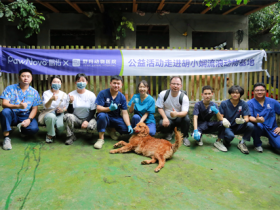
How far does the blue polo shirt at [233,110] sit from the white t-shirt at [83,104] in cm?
249

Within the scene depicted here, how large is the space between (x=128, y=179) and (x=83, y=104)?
1.82 m

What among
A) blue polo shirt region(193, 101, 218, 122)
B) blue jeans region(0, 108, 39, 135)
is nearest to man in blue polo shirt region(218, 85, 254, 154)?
blue polo shirt region(193, 101, 218, 122)

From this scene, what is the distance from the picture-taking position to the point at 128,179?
2.59 metres

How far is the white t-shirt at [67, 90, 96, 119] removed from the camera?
384 centimetres

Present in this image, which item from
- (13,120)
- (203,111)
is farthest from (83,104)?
(203,111)

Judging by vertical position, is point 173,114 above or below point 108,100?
below

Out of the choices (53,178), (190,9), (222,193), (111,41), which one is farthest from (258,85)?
(111,41)

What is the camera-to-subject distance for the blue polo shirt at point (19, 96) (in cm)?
365

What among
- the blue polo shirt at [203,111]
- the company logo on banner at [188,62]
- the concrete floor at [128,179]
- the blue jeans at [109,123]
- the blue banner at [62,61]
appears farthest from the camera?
the company logo on banner at [188,62]

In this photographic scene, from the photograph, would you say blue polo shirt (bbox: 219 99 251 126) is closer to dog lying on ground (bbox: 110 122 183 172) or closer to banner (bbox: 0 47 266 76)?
dog lying on ground (bbox: 110 122 183 172)

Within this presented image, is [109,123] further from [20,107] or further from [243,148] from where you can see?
[243,148]

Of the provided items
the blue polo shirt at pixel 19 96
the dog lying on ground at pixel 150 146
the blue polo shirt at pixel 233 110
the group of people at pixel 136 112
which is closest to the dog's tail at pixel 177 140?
the dog lying on ground at pixel 150 146

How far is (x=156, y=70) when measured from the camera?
4957mm

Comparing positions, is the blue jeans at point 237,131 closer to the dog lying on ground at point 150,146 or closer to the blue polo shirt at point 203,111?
the blue polo shirt at point 203,111
